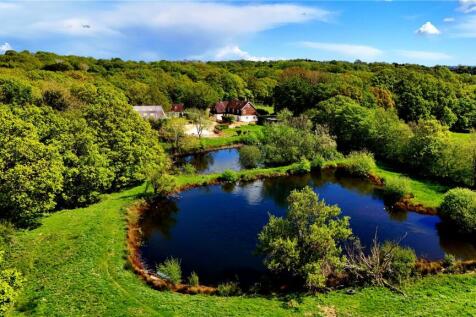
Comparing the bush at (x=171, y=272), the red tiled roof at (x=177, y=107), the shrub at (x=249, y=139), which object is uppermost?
the red tiled roof at (x=177, y=107)

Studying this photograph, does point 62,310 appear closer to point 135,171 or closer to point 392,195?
point 135,171

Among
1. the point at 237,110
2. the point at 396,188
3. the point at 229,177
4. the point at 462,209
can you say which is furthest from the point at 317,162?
the point at 237,110

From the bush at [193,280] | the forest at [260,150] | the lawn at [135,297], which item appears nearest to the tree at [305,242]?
the forest at [260,150]

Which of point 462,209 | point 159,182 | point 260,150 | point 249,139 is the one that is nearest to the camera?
point 462,209

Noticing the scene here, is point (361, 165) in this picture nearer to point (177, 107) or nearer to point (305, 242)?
point (305, 242)

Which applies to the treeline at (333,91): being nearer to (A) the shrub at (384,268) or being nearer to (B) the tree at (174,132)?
(B) the tree at (174,132)

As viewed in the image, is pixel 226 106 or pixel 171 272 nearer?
pixel 171 272
